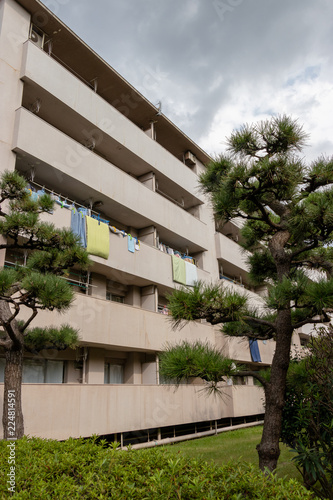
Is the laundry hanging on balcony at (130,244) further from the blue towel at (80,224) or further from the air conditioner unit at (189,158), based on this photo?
the air conditioner unit at (189,158)

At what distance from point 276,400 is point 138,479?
10.0ft

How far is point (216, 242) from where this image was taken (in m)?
17.6

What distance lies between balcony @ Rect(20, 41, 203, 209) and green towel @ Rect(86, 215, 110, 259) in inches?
114

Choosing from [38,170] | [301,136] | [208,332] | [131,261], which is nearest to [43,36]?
[38,170]

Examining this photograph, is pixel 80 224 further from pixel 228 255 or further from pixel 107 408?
pixel 228 255

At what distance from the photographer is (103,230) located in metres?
10.9

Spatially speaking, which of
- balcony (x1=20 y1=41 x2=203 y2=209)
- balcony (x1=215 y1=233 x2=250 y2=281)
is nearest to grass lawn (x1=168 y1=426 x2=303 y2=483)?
balcony (x1=20 y1=41 x2=203 y2=209)

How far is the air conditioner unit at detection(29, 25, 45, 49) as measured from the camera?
36.5 feet

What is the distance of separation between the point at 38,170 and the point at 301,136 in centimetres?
701

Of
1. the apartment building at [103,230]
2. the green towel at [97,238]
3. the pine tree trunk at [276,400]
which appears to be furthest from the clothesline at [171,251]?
the pine tree trunk at [276,400]

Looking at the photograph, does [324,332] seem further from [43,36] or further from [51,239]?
[43,36]

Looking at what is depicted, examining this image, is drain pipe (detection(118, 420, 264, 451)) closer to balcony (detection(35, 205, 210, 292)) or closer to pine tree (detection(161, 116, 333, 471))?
balcony (detection(35, 205, 210, 292))

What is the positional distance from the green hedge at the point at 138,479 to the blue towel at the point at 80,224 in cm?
746

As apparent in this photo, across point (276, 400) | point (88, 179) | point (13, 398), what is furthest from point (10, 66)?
point (276, 400)
